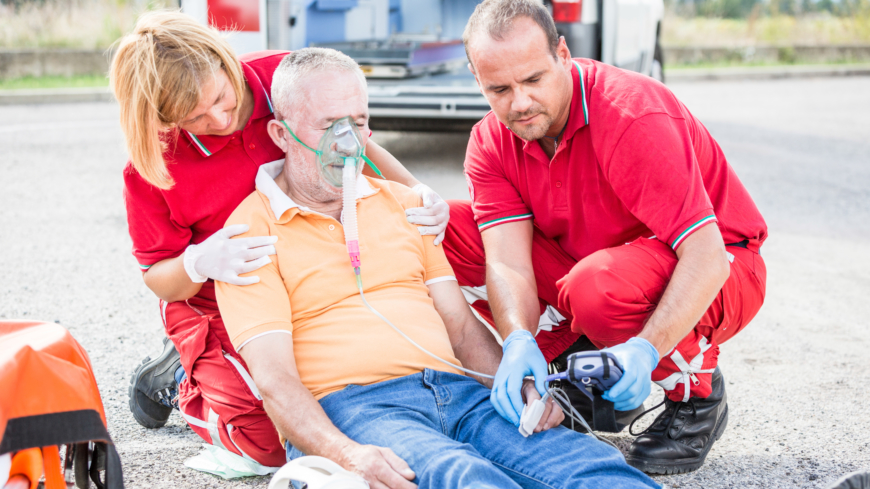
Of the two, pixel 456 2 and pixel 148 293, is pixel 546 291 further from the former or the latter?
pixel 456 2

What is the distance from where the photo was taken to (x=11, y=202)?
16.8 feet

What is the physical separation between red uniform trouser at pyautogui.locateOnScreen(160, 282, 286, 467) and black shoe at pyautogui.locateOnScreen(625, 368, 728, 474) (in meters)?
1.08

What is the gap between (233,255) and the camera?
1974 millimetres

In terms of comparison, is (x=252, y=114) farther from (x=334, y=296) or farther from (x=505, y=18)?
(x=505, y=18)

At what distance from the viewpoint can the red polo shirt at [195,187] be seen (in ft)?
7.35

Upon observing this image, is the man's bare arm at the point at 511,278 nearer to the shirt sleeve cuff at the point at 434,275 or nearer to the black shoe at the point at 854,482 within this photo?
the shirt sleeve cuff at the point at 434,275

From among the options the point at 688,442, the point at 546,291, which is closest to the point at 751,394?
the point at 688,442

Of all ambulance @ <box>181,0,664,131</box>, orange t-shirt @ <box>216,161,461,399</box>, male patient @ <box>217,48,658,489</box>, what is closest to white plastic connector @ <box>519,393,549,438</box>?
male patient @ <box>217,48,658,489</box>

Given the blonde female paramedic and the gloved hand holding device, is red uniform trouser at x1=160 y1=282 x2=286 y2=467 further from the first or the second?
the gloved hand holding device

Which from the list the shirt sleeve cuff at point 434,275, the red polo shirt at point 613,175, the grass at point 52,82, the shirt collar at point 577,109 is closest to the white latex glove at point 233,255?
the shirt sleeve cuff at point 434,275

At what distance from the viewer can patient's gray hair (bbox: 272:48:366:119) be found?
210 cm

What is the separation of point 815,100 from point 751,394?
893 cm

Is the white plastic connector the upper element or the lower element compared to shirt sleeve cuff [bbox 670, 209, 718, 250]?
lower

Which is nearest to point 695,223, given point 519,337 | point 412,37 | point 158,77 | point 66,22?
point 519,337
